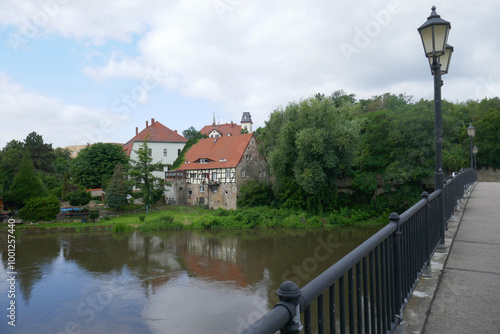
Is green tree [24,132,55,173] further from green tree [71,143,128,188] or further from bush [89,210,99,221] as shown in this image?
bush [89,210,99,221]

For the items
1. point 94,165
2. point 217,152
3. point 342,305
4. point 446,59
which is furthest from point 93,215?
point 342,305

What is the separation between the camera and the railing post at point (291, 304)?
1415 mm

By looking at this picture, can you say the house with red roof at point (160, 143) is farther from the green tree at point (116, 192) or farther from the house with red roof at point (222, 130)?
the house with red roof at point (222, 130)

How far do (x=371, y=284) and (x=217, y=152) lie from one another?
37.0 m

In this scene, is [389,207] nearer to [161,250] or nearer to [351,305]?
[161,250]

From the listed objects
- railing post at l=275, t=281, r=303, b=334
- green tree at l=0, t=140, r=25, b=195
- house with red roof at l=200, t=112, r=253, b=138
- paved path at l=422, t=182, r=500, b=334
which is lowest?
paved path at l=422, t=182, r=500, b=334

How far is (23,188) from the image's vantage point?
30469 millimetres

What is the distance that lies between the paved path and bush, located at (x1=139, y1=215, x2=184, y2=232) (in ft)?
84.5

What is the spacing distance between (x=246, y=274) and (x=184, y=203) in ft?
75.7

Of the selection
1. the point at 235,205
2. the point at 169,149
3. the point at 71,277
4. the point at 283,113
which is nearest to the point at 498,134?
the point at 283,113

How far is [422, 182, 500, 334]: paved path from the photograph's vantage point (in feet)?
10.3

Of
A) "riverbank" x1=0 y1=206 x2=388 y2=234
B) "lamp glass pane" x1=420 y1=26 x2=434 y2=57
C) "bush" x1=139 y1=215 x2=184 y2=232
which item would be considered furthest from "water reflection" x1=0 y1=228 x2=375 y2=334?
"lamp glass pane" x1=420 y1=26 x2=434 y2=57

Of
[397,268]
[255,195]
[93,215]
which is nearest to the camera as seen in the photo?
[397,268]

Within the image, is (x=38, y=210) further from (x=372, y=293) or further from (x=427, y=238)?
(x=372, y=293)
